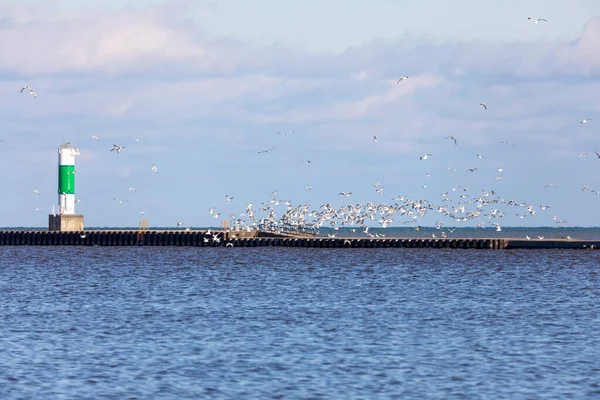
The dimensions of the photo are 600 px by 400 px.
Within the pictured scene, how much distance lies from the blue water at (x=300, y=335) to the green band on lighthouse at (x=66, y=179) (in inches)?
1675

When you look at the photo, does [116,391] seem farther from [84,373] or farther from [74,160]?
[74,160]

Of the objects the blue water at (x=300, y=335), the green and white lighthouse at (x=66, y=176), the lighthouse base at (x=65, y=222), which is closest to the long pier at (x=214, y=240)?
the lighthouse base at (x=65, y=222)

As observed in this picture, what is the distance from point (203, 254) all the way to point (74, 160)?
22512mm

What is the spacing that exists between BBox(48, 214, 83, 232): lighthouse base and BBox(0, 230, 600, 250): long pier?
1.57 meters

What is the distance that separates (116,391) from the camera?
26312 millimetres

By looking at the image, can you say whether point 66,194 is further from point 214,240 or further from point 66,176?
point 214,240

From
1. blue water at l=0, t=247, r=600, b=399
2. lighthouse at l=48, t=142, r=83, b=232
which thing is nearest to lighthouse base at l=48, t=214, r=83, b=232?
lighthouse at l=48, t=142, r=83, b=232

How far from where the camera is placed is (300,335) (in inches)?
1436

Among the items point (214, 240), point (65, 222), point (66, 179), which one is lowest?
point (214, 240)

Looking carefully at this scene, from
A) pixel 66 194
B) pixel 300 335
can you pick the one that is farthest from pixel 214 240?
pixel 300 335

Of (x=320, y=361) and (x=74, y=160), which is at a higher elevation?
(x=74, y=160)

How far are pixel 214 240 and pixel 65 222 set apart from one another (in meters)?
15.4

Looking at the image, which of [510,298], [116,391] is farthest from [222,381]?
[510,298]

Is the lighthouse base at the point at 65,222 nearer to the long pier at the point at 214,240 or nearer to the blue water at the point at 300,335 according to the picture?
the long pier at the point at 214,240
